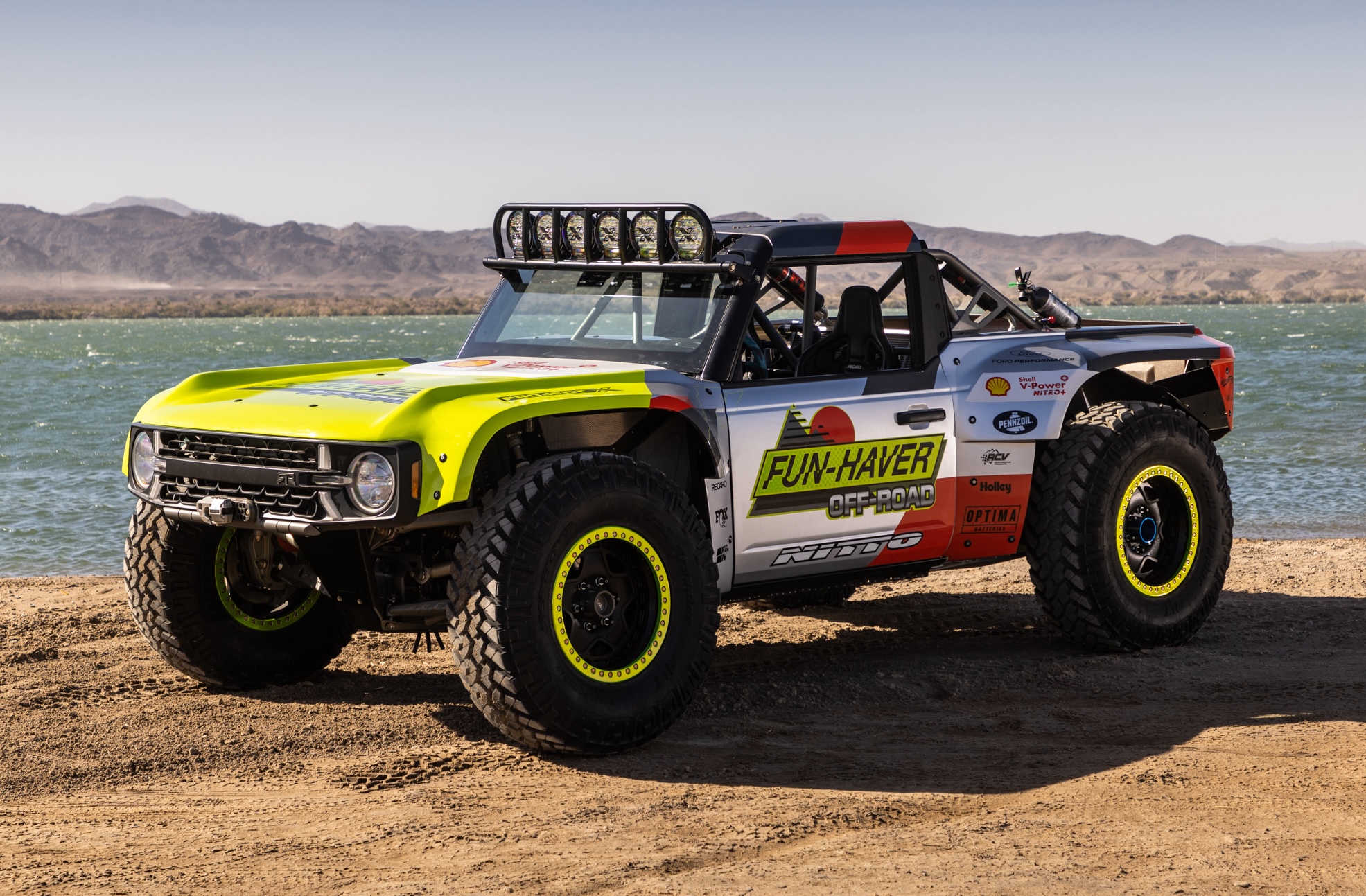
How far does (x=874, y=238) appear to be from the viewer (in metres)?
6.81

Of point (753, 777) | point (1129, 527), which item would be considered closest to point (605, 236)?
point (753, 777)

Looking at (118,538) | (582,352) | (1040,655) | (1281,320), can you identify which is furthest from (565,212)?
(1281,320)

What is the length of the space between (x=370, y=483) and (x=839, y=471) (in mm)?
2133

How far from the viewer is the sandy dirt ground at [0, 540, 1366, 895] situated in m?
4.53

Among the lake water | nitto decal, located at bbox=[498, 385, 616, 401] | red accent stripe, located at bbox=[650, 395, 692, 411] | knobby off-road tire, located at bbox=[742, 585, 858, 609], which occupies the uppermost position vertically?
nitto decal, located at bbox=[498, 385, 616, 401]

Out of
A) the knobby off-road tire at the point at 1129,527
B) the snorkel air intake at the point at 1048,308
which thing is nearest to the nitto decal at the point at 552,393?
the knobby off-road tire at the point at 1129,527

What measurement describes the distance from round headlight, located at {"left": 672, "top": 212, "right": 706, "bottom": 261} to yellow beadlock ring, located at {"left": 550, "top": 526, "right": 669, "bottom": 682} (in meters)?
1.40

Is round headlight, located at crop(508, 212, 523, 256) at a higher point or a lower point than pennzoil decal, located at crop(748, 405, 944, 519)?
higher

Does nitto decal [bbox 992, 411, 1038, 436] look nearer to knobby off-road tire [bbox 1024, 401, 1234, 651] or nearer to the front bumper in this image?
knobby off-road tire [bbox 1024, 401, 1234, 651]

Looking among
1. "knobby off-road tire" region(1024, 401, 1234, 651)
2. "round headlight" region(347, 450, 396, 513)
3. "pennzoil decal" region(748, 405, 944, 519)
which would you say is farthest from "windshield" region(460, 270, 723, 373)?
"knobby off-road tire" region(1024, 401, 1234, 651)

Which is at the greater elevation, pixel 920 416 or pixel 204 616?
pixel 920 416

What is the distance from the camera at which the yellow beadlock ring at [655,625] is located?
5.51 meters

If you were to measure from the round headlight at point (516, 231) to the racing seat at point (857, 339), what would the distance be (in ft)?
5.02

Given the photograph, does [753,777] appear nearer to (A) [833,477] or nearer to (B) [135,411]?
(A) [833,477]
